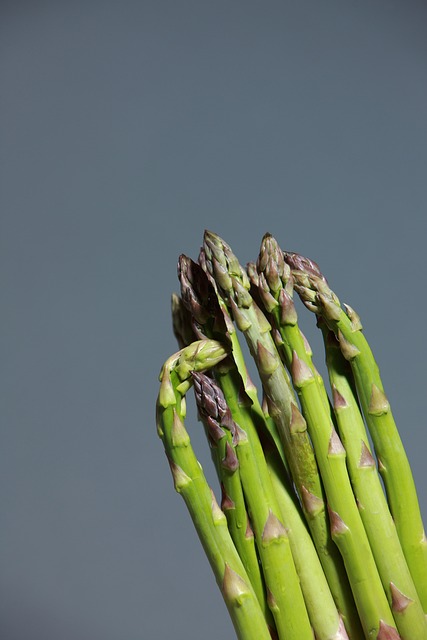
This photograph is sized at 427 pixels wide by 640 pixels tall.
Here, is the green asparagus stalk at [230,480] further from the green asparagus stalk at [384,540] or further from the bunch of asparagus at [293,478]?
the green asparagus stalk at [384,540]

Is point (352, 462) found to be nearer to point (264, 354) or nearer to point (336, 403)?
point (336, 403)

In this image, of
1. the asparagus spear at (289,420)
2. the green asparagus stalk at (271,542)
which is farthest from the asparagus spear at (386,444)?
the green asparagus stalk at (271,542)

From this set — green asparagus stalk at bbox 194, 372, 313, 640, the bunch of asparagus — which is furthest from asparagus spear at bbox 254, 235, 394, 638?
green asparagus stalk at bbox 194, 372, 313, 640

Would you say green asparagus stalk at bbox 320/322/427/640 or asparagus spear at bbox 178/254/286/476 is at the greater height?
asparagus spear at bbox 178/254/286/476

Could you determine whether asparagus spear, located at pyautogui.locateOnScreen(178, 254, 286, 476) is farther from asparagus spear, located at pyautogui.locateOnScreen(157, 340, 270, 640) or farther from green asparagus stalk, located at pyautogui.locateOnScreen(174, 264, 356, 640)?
asparagus spear, located at pyautogui.locateOnScreen(157, 340, 270, 640)

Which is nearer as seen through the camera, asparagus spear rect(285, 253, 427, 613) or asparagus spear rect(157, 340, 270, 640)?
asparagus spear rect(157, 340, 270, 640)

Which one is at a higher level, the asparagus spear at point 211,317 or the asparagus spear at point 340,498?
the asparagus spear at point 211,317

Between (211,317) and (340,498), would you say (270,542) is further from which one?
(211,317)
